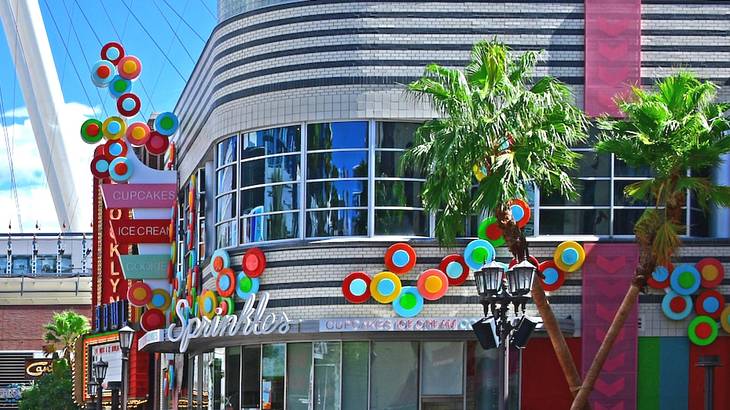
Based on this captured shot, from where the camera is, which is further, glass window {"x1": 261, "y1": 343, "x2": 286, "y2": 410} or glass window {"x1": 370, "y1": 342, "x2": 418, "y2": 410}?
glass window {"x1": 261, "y1": 343, "x2": 286, "y2": 410}

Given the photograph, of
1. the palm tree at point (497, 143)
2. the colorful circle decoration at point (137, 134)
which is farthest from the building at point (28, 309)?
the palm tree at point (497, 143)

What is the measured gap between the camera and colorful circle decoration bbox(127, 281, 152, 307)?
154ft

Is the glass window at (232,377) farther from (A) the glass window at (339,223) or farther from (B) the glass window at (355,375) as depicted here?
(A) the glass window at (339,223)

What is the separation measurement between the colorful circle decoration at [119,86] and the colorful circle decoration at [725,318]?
19612 millimetres

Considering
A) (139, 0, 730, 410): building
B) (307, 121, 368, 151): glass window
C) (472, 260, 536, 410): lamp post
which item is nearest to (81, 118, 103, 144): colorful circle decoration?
(139, 0, 730, 410): building

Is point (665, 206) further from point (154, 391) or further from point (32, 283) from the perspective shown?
point (32, 283)

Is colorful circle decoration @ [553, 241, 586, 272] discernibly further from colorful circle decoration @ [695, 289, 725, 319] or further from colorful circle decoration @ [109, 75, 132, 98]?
colorful circle decoration @ [109, 75, 132, 98]

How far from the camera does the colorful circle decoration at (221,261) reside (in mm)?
36125

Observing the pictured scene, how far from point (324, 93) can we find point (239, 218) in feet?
12.1

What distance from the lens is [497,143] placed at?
2962cm

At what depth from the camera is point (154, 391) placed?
173ft

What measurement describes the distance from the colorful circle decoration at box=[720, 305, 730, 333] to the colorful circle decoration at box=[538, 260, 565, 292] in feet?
11.4

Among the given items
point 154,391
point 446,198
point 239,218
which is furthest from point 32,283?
point 446,198

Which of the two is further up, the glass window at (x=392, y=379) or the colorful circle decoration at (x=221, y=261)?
the colorful circle decoration at (x=221, y=261)
